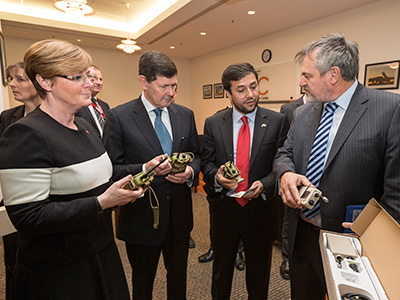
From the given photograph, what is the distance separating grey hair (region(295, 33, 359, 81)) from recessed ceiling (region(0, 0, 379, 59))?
359 cm

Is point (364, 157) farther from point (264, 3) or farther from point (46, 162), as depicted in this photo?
point (264, 3)

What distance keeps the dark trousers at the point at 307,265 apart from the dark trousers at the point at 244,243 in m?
0.23

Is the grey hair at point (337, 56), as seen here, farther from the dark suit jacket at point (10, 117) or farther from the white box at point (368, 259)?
the dark suit jacket at point (10, 117)

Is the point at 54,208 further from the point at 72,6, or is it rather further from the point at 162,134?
the point at 72,6

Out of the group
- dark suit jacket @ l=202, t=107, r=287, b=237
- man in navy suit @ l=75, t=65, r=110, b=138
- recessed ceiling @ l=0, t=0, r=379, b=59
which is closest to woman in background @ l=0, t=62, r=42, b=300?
man in navy suit @ l=75, t=65, r=110, b=138

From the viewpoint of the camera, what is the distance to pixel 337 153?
1.26 meters

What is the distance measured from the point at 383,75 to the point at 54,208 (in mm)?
5238

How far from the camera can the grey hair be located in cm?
135

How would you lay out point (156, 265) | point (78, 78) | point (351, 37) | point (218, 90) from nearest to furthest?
point (78, 78)
point (156, 265)
point (351, 37)
point (218, 90)

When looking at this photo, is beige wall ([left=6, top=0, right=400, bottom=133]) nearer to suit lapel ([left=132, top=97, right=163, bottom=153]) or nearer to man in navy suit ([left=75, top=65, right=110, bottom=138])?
man in navy suit ([left=75, top=65, right=110, bottom=138])

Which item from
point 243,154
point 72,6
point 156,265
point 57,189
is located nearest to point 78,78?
point 57,189

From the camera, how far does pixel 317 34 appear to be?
17.0 feet

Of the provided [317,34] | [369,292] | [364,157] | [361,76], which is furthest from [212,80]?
[369,292]

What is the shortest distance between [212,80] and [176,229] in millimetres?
7764
